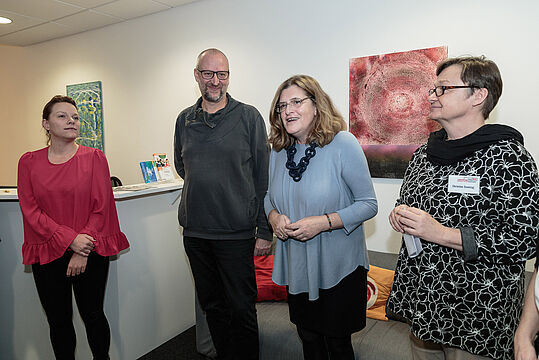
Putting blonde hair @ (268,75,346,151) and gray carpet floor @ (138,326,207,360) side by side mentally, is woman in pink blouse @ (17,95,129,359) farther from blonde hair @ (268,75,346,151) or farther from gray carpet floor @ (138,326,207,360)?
blonde hair @ (268,75,346,151)

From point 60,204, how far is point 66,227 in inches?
4.9

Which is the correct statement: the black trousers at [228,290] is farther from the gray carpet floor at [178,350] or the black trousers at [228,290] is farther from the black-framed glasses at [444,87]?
the black-framed glasses at [444,87]

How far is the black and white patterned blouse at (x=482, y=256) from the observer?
1.17 metres

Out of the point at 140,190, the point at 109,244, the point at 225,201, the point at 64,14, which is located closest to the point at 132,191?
the point at 140,190

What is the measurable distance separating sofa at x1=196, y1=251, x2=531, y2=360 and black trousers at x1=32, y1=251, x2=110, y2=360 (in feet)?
2.93

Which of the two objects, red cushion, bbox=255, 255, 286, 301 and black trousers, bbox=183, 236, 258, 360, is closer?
black trousers, bbox=183, 236, 258, 360

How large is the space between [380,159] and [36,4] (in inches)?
143

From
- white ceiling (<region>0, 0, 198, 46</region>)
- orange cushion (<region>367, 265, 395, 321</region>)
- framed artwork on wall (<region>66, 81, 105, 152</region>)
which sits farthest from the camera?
framed artwork on wall (<region>66, 81, 105, 152</region>)

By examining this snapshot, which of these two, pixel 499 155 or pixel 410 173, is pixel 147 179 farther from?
pixel 499 155

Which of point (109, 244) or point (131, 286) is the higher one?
point (109, 244)

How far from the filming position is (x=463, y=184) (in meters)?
1.22

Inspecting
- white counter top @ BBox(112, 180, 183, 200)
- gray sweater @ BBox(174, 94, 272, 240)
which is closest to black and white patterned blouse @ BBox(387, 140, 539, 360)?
gray sweater @ BBox(174, 94, 272, 240)

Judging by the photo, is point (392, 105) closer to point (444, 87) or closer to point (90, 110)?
point (444, 87)

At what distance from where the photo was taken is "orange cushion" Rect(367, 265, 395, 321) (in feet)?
7.34
